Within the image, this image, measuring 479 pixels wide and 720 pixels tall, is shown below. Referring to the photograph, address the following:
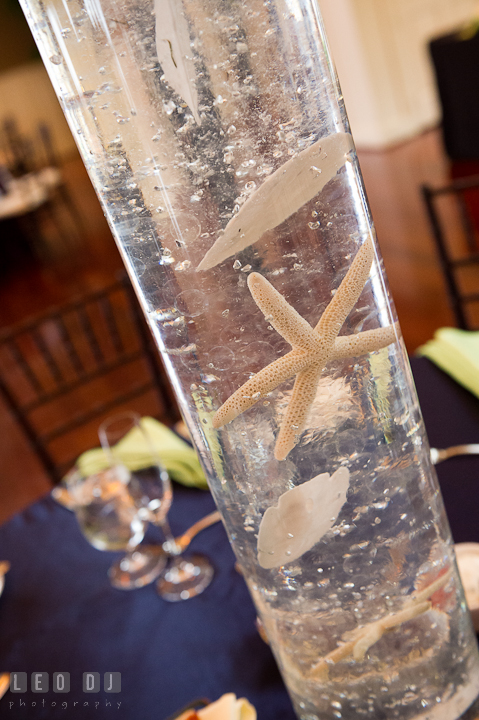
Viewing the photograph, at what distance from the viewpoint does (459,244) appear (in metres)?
3.26

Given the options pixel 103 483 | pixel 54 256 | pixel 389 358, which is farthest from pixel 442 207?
pixel 54 256

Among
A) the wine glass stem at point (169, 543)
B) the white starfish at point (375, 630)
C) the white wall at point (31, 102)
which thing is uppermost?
the white wall at point (31, 102)

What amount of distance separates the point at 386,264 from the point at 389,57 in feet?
11.1

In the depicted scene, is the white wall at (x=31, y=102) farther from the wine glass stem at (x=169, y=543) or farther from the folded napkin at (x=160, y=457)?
the wine glass stem at (x=169, y=543)

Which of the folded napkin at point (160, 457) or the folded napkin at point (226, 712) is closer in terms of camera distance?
the folded napkin at point (226, 712)

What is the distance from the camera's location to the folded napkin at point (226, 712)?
1.73ft

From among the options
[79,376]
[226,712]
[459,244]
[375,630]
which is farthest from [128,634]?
[459,244]

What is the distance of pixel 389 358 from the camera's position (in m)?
0.41

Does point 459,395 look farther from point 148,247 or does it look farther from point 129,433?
point 148,247

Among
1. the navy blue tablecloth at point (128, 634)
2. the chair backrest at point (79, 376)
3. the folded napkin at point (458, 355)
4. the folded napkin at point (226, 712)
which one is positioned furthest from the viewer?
the chair backrest at point (79, 376)

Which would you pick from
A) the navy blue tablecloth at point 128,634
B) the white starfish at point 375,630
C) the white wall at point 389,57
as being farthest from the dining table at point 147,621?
the white wall at point 389,57

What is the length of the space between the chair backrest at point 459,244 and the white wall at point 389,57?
2859 millimetres

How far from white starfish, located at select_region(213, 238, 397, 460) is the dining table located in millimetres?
366

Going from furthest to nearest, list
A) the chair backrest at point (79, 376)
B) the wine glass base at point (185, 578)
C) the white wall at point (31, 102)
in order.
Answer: the white wall at point (31, 102), the chair backrest at point (79, 376), the wine glass base at point (185, 578)
